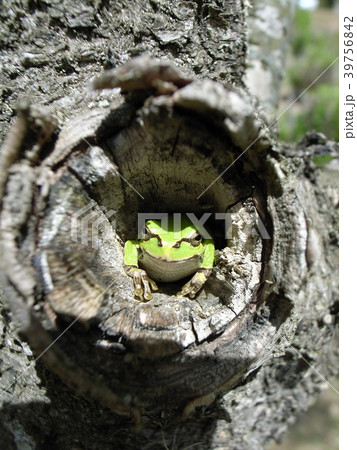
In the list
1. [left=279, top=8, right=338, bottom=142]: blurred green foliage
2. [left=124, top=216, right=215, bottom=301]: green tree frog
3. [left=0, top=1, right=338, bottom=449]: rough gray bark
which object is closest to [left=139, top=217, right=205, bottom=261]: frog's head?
[left=124, top=216, right=215, bottom=301]: green tree frog

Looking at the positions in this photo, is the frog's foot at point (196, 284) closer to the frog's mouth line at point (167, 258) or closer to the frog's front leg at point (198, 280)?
the frog's front leg at point (198, 280)

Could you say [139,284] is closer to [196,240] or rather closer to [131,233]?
[131,233]

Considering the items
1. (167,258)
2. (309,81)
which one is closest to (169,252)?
(167,258)

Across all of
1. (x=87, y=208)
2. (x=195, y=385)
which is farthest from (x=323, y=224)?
(x=87, y=208)

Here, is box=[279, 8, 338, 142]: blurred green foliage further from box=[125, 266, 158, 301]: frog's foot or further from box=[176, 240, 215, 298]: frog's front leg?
box=[125, 266, 158, 301]: frog's foot

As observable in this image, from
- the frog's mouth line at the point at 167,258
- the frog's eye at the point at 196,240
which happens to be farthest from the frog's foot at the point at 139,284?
the frog's eye at the point at 196,240
